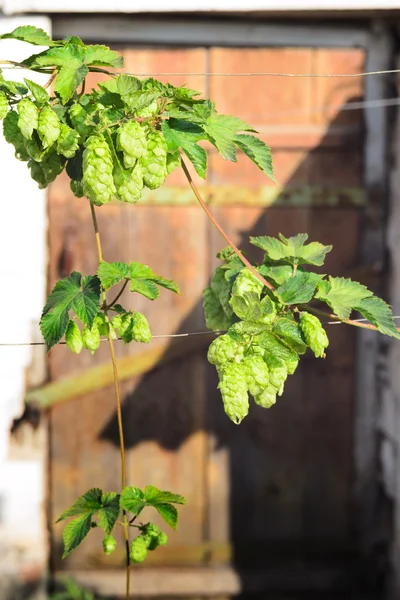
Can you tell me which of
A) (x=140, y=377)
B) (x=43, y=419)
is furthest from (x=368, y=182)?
(x=43, y=419)

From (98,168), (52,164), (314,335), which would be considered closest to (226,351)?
(314,335)

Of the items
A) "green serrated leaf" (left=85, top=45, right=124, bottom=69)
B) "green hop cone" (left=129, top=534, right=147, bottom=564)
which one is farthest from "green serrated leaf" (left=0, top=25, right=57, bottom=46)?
"green hop cone" (left=129, top=534, right=147, bottom=564)

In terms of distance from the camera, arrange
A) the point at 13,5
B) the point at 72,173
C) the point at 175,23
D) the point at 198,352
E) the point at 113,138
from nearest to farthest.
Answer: the point at 113,138 < the point at 72,173 < the point at 13,5 < the point at 175,23 < the point at 198,352

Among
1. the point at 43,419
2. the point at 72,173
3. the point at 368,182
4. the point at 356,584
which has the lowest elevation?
the point at 356,584

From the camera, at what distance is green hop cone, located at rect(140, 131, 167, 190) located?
1227 millimetres

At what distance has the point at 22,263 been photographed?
2.56m

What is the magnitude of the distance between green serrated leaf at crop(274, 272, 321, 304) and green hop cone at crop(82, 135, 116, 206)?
397mm

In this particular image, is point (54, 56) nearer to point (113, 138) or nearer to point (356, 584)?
point (113, 138)

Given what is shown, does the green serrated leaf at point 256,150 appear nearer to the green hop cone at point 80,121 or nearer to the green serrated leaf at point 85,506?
the green hop cone at point 80,121

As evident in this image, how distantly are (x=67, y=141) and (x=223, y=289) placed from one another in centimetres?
44

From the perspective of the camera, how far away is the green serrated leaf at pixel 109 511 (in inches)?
58.3

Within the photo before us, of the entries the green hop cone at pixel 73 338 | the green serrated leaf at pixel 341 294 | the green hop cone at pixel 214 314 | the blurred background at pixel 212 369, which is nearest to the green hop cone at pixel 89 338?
the green hop cone at pixel 73 338

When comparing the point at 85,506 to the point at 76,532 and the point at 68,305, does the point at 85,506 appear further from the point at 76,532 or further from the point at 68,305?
the point at 68,305

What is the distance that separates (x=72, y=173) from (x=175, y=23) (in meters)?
1.40
